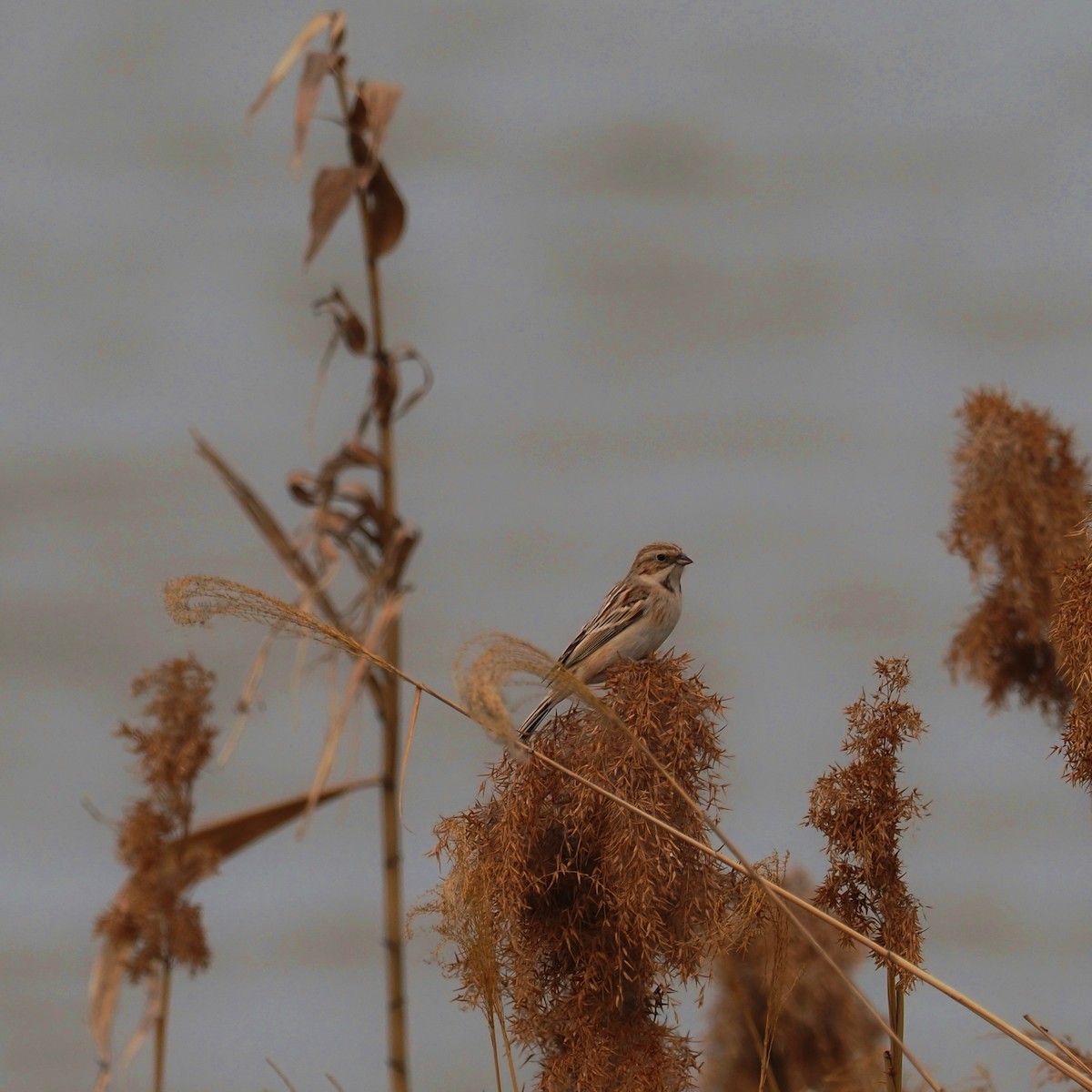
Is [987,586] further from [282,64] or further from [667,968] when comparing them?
[282,64]

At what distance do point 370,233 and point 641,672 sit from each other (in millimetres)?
954

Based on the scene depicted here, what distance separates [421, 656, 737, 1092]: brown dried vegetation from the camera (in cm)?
172

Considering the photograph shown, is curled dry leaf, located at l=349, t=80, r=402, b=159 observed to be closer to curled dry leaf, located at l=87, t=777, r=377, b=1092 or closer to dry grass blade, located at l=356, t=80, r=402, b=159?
dry grass blade, located at l=356, t=80, r=402, b=159

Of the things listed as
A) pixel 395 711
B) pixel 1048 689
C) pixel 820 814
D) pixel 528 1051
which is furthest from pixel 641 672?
pixel 1048 689

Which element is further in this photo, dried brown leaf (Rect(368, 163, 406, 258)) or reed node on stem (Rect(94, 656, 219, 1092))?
dried brown leaf (Rect(368, 163, 406, 258))

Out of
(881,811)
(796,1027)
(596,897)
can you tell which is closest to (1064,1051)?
(881,811)

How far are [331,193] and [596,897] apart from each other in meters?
1.15

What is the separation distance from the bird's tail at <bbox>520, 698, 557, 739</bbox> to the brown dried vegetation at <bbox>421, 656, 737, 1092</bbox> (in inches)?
13.1

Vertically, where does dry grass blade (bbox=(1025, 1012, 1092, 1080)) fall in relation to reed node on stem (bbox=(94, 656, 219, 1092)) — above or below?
below

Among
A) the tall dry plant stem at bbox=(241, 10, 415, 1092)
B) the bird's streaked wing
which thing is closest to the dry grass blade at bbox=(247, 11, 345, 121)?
the tall dry plant stem at bbox=(241, 10, 415, 1092)

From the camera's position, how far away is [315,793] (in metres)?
2.13

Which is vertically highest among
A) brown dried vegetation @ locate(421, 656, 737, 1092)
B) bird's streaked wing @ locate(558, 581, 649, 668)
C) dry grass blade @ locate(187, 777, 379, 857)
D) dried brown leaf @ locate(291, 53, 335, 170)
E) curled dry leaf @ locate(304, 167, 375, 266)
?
dried brown leaf @ locate(291, 53, 335, 170)

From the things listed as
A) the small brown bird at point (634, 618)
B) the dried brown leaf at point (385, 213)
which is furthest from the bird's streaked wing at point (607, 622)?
the dried brown leaf at point (385, 213)

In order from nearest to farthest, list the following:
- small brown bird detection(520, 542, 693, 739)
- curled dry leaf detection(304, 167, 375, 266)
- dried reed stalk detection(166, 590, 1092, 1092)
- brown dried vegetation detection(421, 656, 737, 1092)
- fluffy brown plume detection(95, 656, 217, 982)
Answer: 1. dried reed stalk detection(166, 590, 1092, 1092)
2. brown dried vegetation detection(421, 656, 737, 1092)
3. fluffy brown plume detection(95, 656, 217, 982)
4. curled dry leaf detection(304, 167, 375, 266)
5. small brown bird detection(520, 542, 693, 739)
